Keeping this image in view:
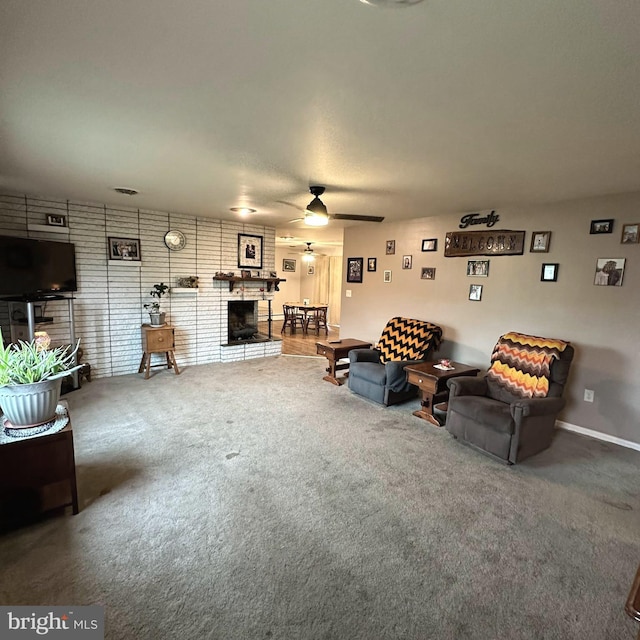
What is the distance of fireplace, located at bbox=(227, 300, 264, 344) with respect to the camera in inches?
243

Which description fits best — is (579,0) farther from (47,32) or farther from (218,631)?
(218,631)

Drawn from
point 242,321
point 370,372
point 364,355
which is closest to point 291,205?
point 364,355

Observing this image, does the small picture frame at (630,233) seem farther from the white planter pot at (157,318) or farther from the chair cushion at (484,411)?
the white planter pot at (157,318)

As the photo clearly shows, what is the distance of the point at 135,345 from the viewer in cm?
513

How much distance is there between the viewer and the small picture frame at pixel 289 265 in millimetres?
10406

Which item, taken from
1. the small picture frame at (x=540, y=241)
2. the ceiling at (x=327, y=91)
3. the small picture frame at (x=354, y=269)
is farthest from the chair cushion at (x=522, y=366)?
the small picture frame at (x=354, y=269)

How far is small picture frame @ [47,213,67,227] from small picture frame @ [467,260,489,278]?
5.09 m

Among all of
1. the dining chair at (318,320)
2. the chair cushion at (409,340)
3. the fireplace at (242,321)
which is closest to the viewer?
the chair cushion at (409,340)

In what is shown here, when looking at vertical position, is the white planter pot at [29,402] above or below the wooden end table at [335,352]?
above

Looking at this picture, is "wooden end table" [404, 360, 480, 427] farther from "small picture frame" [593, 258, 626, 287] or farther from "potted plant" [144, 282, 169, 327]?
"potted plant" [144, 282, 169, 327]

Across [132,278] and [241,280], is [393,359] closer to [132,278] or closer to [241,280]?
[241,280]

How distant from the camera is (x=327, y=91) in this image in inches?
64.5

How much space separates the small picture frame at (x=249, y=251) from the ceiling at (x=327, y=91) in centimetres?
282

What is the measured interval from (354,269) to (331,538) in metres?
4.50
